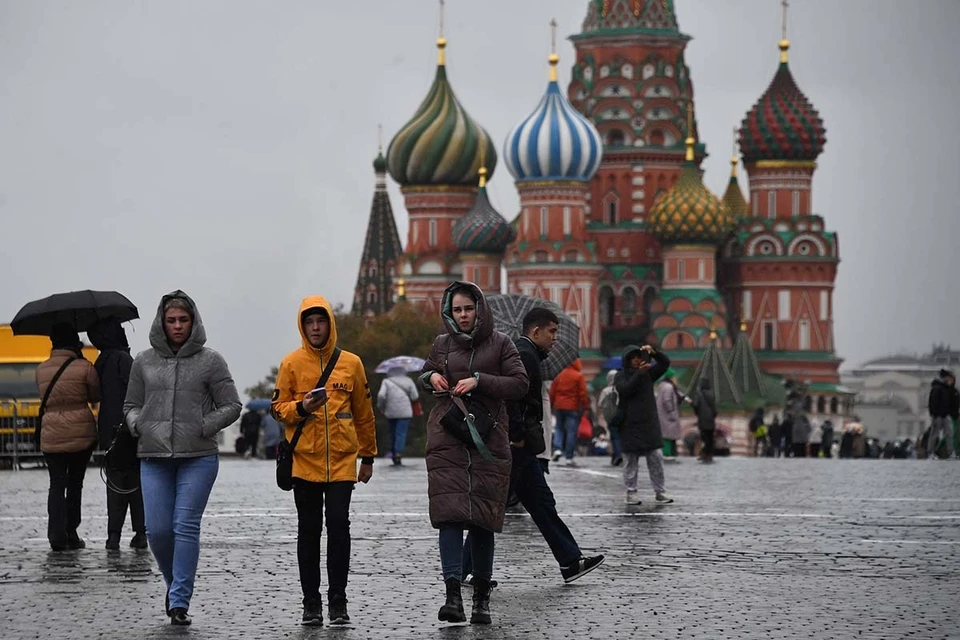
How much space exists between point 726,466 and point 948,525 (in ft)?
36.3

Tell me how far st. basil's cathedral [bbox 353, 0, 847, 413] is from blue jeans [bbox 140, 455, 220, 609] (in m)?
85.2

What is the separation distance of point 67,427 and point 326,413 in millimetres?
3777

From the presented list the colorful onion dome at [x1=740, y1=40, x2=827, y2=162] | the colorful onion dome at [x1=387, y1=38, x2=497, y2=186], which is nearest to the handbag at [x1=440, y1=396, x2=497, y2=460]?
the colorful onion dome at [x1=740, y1=40, x2=827, y2=162]

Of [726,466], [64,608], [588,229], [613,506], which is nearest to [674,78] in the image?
[588,229]

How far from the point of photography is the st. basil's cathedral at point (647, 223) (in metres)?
96.9

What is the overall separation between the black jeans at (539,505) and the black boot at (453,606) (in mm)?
1501

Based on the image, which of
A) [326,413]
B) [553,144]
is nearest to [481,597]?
[326,413]

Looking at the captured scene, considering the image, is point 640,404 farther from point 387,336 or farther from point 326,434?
point 387,336

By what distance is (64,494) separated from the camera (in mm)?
14227

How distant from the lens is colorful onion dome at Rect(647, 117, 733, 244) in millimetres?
96500

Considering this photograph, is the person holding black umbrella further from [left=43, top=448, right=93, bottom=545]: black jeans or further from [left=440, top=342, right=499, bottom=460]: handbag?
[left=440, top=342, right=499, bottom=460]: handbag

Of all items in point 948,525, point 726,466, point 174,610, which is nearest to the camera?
point 174,610

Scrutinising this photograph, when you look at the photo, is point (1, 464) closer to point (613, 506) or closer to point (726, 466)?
point (726, 466)

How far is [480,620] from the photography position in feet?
35.0
